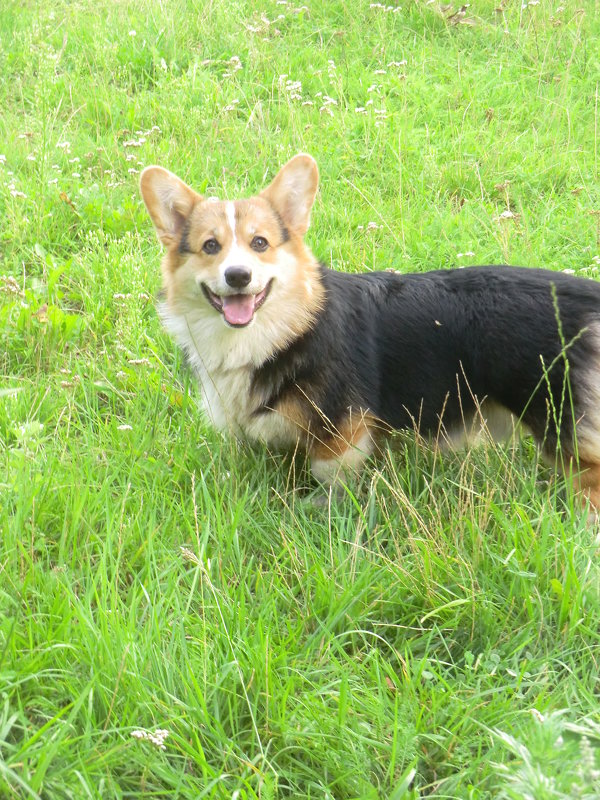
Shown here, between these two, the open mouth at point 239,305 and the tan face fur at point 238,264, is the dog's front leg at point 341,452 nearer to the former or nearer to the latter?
the tan face fur at point 238,264

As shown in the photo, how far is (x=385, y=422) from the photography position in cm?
345

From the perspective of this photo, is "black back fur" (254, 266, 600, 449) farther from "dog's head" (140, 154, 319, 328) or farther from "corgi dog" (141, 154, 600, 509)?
"dog's head" (140, 154, 319, 328)

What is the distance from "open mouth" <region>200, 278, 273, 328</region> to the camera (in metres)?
3.26

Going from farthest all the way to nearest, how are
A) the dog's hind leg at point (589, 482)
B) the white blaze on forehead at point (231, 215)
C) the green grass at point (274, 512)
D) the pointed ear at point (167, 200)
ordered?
the pointed ear at point (167, 200), the white blaze on forehead at point (231, 215), the dog's hind leg at point (589, 482), the green grass at point (274, 512)

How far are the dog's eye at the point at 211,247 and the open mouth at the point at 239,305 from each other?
0.15 metres

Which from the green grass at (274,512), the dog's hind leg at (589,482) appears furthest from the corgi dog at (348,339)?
the green grass at (274,512)

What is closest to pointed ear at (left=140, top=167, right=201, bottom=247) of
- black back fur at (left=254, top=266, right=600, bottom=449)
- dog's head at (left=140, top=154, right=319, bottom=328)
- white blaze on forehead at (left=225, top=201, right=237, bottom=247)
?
dog's head at (left=140, top=154, right=319, bottom=328)

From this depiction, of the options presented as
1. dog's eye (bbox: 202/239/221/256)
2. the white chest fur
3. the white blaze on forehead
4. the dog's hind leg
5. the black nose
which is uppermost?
the white blaze on forehead

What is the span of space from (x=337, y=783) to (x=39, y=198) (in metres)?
4.04

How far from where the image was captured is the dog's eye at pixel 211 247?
11.2 ft

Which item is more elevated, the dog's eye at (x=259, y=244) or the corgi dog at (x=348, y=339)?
the dog's eye at (x=259, y=244)

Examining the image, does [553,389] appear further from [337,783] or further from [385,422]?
[337,783]

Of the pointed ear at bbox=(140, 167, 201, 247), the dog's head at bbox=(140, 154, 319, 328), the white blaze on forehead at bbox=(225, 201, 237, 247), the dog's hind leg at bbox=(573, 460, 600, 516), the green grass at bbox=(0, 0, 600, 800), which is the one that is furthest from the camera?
the pointed ear at bbox=(140, 167, 201, 247)

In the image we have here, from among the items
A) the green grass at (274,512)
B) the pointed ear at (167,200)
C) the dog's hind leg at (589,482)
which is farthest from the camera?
the pointed ear at (167,200)
